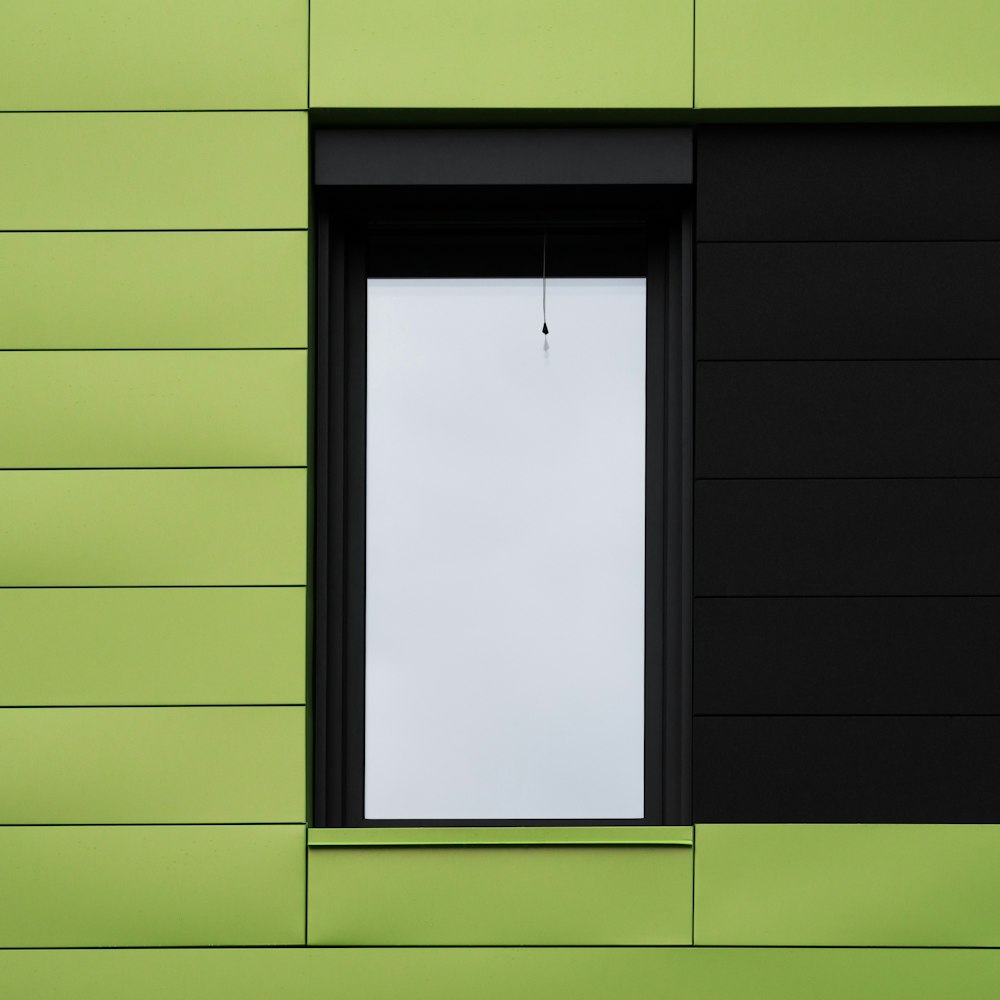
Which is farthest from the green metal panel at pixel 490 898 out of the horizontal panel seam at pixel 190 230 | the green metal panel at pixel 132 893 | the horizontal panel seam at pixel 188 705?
the horizontal panel seam at pixel 190 230

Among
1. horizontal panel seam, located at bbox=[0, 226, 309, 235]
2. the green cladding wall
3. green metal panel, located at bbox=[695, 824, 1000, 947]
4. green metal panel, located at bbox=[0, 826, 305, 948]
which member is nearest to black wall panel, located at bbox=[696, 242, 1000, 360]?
the green cladding wall

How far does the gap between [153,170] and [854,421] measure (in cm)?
197

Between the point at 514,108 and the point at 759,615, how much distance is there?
148 centimetres

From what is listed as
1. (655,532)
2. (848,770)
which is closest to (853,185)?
(655,532)

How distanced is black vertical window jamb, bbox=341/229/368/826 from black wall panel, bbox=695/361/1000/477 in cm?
94

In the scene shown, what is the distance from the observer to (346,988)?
2.47 metres

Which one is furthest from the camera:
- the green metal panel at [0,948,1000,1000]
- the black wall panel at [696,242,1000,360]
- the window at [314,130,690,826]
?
the window at [314,130,690,826]

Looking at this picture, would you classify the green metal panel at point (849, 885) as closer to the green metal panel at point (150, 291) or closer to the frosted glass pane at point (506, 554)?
the frosted glass pane at point (506, 554)

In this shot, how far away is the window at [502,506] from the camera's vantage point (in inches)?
106

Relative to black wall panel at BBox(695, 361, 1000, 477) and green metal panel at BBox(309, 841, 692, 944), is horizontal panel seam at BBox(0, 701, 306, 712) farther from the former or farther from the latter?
black wall panel at BBox(695, 361, 1000, 477)

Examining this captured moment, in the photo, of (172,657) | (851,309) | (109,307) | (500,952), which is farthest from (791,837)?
(109,307)

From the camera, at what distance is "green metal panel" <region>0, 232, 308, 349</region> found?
2547 millimetres

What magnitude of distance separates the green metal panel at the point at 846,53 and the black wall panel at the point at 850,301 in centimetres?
38

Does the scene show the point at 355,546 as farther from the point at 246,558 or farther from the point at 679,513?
the point at 679,513
